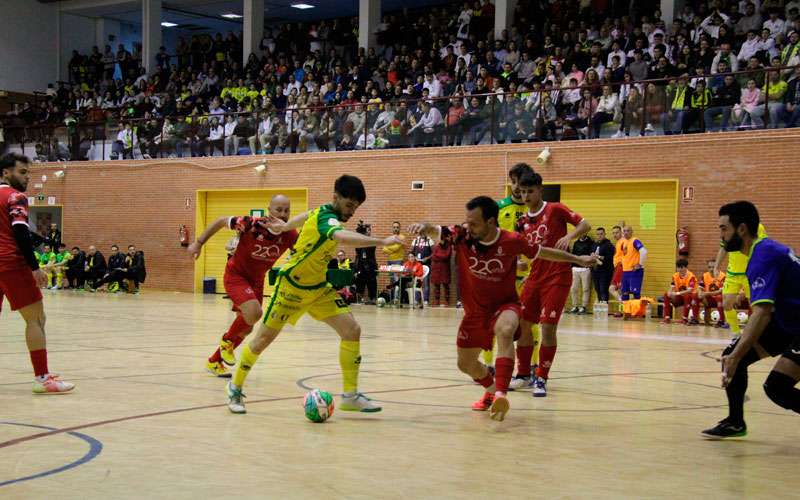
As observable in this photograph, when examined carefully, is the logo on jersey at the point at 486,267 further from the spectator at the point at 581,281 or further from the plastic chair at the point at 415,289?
the plastic chair at the point at 415,289

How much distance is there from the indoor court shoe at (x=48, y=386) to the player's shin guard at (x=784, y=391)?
6334 mm

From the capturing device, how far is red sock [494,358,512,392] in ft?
26.8

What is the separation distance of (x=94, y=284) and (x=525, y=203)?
25.0m

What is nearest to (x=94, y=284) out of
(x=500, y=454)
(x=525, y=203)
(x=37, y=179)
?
(x=37, y=179)

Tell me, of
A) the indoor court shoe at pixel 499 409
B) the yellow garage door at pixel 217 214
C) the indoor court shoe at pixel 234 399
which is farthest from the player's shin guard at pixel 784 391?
the yellow garage door at pixel 217 214

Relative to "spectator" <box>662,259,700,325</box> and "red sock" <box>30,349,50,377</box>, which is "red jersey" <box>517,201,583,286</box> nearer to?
"red sock" <box>30,349,50,377</box>

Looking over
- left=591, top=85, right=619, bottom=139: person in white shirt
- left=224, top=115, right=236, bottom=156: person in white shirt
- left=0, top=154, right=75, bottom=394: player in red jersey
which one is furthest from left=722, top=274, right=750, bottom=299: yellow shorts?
left=224, top=115, right=236, bottom=156: person in white shirt

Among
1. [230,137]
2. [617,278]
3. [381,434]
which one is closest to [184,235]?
[230,137]

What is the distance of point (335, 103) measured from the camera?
31141 millimetres

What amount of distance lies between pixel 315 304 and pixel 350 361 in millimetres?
596

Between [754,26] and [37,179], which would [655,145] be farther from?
[37,179]

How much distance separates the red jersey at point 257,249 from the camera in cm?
1078

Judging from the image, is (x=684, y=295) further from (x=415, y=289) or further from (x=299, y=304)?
(x=299, y=304)

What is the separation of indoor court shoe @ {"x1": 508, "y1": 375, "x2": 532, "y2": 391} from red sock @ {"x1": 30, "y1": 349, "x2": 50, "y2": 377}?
15.4 ft
